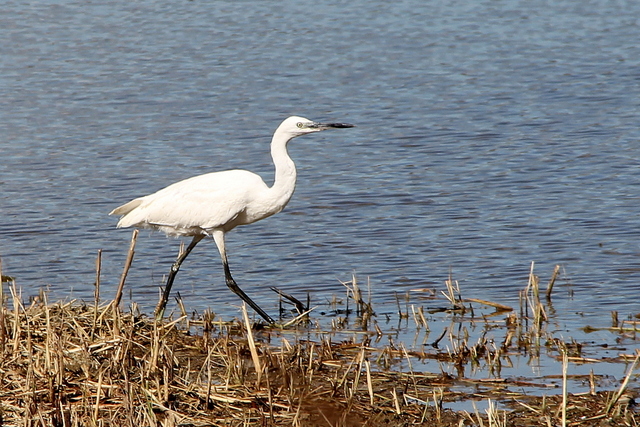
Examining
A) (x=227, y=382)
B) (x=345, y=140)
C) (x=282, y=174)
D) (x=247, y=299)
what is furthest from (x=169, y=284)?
(x=345, y=140)

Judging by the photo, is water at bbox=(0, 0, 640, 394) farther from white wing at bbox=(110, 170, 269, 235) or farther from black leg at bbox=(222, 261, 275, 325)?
white wing at bbox=(110, 170, 269, 235)

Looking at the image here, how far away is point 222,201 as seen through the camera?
832cm

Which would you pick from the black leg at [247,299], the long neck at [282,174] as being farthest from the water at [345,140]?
the long neck at [282,174]

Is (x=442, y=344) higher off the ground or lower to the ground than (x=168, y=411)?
lower

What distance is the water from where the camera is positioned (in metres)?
9.66

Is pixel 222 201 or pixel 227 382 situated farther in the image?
pixel 222 201

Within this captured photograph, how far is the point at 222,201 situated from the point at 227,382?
272 cm

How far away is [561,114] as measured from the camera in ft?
48.5

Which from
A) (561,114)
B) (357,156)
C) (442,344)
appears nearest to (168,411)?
(442,344)

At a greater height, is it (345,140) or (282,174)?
(282,174)

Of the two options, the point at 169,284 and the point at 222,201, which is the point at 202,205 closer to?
the point at 222,201

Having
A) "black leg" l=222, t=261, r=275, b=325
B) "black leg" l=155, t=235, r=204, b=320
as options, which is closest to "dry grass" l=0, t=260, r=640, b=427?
"black leg" l=155, t=235, r=204, b=320

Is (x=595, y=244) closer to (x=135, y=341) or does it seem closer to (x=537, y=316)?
(x=537, y=316)

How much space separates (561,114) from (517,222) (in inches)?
179
